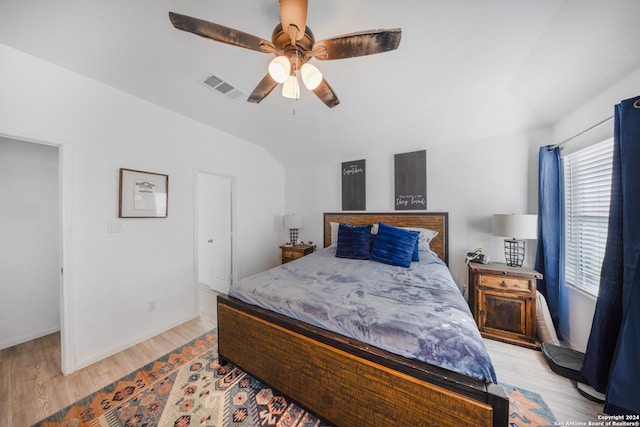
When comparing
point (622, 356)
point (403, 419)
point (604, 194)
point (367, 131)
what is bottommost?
point (403, 419)

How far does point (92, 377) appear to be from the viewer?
1748 millimetres

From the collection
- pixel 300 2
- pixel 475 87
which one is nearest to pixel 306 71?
pixel 300 2

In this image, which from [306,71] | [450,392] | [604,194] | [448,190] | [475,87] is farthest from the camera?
[448,190]

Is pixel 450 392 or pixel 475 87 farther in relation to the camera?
pixel 475 87

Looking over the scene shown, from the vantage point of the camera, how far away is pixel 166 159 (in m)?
2.50

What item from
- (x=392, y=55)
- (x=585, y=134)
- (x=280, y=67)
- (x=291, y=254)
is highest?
(x=392, y=55)

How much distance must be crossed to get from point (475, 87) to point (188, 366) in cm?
374

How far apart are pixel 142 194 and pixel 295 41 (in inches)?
88.3

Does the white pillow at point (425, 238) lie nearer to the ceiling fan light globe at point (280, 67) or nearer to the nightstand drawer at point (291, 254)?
the nightstand drawer at point (291, 254)

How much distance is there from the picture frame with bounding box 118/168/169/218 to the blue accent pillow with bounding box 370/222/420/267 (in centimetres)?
259

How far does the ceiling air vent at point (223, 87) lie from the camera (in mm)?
2005

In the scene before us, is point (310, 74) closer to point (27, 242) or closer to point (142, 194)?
point (142, 194)

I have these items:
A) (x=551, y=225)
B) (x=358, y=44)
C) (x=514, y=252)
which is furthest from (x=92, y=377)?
(x=551, y=225)

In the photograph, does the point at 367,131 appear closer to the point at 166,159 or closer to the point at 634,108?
the point at 634,108
